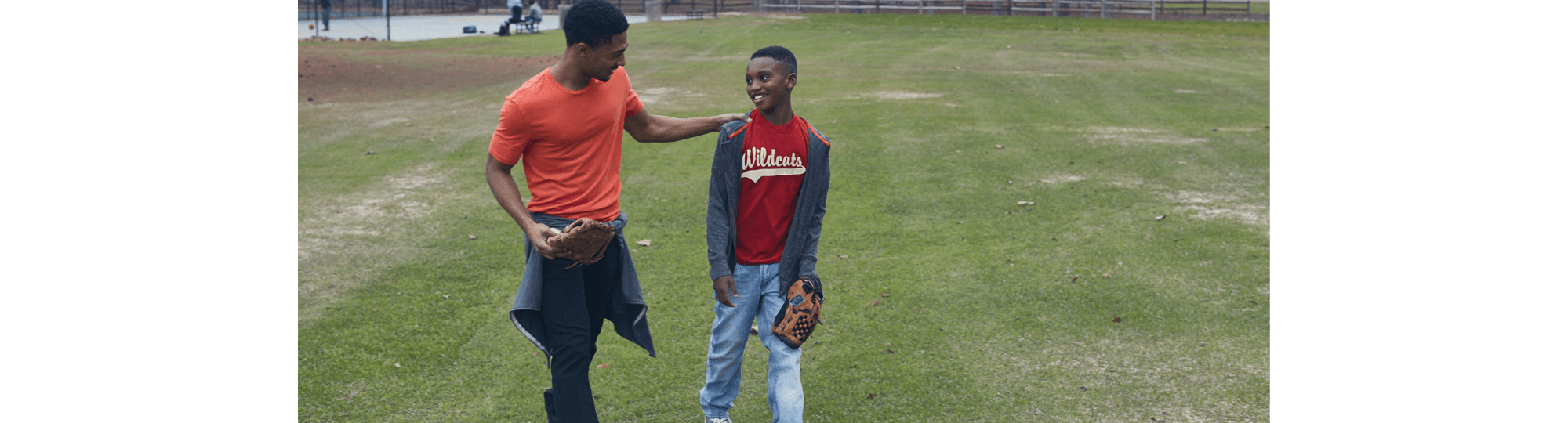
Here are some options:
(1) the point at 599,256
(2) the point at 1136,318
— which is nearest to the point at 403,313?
(1) the point at 599,256

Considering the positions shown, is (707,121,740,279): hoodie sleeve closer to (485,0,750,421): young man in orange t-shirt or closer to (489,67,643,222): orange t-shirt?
(485,0,750,421): young man in orange t-shirt

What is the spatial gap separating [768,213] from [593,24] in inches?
40.3

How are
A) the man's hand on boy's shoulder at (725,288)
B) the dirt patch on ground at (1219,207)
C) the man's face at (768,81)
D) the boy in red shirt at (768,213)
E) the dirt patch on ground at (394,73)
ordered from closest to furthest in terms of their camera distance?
the man's face at (768,81)
the boy in red shirt at (768,213)
the man's hand on boy's shoulder at (725,288)
the dirt patch on ground at (1219,207)
the dirt patch on ground at (394,73)

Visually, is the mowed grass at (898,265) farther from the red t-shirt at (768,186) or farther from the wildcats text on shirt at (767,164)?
the wildcats text on shirt at (767,164)

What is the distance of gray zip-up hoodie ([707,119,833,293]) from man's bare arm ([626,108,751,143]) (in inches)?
12.8

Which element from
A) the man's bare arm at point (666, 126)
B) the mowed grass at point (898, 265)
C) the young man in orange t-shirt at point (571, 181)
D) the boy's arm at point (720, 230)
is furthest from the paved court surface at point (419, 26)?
the boy's arm at point (720, 230)

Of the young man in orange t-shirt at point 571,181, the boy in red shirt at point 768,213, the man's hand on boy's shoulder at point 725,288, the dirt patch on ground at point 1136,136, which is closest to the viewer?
the young man in orange t-shirt at point 571,181

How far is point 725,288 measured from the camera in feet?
13.9

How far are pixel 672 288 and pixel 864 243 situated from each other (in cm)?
185

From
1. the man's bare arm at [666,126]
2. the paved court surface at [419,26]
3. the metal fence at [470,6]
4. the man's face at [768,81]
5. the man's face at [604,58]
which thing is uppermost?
the metal fence at [470,6]

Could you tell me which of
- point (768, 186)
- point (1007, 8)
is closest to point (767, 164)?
point (768, 186)

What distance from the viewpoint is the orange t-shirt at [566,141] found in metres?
3.91

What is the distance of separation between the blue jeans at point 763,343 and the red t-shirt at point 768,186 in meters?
0.09

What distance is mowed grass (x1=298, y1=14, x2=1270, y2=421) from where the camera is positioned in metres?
5.28
